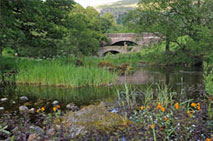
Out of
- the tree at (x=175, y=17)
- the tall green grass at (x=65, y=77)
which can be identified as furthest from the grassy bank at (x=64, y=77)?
the tree at (x=175, y=17)

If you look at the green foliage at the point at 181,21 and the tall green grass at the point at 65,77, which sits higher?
the green foliage at the point at 181,21

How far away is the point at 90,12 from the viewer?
46.2 metres

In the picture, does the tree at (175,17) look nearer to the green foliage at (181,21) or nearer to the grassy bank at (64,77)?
the green foliage at (181,21)

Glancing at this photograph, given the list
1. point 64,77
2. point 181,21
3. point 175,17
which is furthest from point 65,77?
point 181,21

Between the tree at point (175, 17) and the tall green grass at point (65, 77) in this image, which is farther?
the tree at point (175, 17)

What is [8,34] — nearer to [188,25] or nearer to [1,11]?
[1,11]

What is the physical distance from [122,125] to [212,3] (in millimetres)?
15481

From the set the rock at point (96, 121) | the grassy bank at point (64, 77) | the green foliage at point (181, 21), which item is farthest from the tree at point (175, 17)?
the rock at point (96, 121)

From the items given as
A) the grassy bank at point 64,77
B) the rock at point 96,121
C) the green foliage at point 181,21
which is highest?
the green foliage at point 181,21

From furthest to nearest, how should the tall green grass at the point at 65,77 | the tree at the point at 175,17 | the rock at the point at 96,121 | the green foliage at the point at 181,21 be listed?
the tree at the point at 175,17, the green foliage at the point at 181,21, the tall green grass at the point at 65,77, the rock at the point at 96,121

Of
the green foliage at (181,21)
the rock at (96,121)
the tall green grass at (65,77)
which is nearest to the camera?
the rock at (96,121)

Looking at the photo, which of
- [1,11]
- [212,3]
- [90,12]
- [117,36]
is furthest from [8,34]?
[90,12]

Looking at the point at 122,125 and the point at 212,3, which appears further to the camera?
the point at 212,3

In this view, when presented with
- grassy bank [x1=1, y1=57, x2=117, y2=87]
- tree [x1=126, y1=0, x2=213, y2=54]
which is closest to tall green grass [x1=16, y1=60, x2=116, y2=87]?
grassy bank [x1=1, y1=57, x2=117, y2=87]
